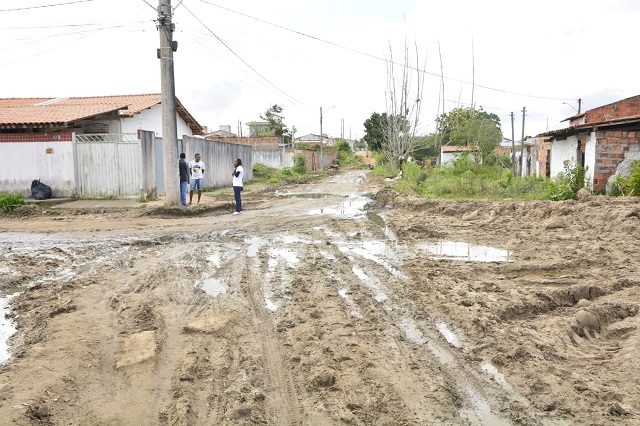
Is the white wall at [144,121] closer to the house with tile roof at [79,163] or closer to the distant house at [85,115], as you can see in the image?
the distant house at [85,115]

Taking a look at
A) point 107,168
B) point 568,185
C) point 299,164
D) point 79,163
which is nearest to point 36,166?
point 79,163

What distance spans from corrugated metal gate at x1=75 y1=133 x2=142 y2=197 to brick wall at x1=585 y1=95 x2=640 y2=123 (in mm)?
20097

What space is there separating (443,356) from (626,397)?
136 centimetres

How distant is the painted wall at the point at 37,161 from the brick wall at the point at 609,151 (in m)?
16.5

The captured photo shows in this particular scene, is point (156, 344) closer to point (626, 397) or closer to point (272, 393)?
point (272, 393)

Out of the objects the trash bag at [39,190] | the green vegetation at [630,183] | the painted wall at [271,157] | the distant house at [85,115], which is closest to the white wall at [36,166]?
the trash bag at [39,190]

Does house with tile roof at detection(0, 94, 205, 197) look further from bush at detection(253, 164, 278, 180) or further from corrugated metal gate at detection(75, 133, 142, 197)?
bush at detection(253, 164, 278, 180)

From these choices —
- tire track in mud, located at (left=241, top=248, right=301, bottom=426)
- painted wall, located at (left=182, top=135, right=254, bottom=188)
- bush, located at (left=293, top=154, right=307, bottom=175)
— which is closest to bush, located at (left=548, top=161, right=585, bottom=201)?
tire track in mud, located at (left=241, top=248, right=301, bottom=426)

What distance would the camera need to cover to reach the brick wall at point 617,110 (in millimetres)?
23016

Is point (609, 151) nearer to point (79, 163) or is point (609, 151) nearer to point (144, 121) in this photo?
point (79, 163)

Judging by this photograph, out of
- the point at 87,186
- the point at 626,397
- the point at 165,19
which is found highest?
the point at 165,19

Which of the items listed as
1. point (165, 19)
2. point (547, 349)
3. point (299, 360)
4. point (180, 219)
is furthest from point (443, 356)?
point (165, 19)

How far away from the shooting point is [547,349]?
4.45 metres

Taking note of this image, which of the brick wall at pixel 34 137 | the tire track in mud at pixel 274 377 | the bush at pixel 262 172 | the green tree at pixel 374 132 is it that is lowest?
the tire track in mud at pixel 274 377
